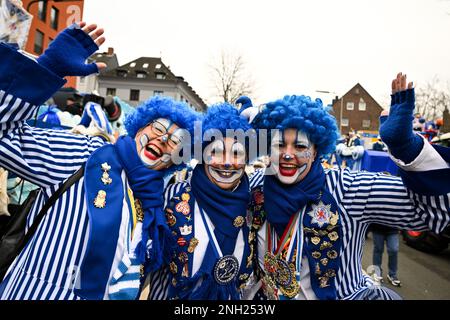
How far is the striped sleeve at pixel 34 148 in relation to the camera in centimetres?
121

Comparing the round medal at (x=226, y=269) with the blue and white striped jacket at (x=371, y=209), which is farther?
the round medal at (x=226, y=269)

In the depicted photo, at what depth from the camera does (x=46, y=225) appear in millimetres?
1357

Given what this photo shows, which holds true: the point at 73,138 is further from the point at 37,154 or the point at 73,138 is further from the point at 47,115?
the point at 47,115

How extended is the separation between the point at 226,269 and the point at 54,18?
2603 cm

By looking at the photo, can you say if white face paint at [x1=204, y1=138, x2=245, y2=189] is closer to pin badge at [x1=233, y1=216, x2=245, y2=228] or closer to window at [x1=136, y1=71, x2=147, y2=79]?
pin badge at [x1=233, y1=216, x2=245, y2=228]

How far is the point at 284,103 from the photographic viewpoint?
6.12 ft

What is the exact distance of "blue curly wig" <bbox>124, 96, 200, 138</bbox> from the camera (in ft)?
6.50

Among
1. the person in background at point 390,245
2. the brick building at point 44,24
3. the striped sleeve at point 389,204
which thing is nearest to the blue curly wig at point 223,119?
the striped sleeve at point 389,204

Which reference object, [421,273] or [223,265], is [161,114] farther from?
[421,273]

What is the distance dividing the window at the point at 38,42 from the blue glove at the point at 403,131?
23541 mm

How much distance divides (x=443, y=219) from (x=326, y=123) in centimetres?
80

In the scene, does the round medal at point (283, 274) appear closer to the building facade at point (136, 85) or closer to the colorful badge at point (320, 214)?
the colorful badge at point (320, 214)

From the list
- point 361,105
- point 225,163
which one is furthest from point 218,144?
point 361,105
